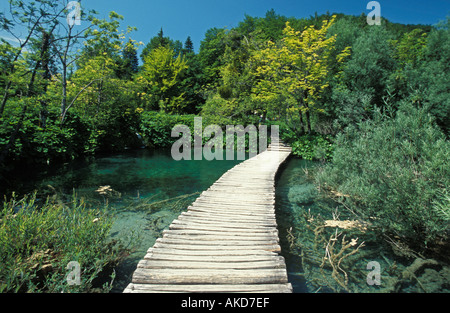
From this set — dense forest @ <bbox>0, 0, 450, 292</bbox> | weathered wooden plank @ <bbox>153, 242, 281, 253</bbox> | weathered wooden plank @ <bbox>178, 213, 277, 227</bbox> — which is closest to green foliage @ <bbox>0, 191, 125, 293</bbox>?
weathered wooden plank @ <bbox>153, 242, 281, 253</bbox>

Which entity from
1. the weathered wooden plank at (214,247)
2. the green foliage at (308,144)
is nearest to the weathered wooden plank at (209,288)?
the weathered wooden plank at (214,247)

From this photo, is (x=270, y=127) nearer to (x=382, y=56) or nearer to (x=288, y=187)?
(x=382, y=56)

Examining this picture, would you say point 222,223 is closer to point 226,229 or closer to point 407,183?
point 226,229

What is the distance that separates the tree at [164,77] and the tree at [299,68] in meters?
13.5

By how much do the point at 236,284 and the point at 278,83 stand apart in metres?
13.9

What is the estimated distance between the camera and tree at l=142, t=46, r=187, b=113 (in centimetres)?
2573

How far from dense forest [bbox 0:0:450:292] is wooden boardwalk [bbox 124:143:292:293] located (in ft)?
6.82

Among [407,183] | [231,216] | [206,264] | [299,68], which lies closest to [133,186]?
[231,216]

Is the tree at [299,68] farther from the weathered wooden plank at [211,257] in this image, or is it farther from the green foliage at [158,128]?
the weathered wooden plank at [211,257]

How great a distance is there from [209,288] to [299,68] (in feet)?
45.1

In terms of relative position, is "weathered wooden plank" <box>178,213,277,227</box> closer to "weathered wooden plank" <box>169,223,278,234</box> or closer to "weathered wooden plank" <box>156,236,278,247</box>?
"weathered wooden plank" <box>169,223,278,234</box>

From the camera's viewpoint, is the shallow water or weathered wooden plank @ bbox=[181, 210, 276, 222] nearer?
the shallow water

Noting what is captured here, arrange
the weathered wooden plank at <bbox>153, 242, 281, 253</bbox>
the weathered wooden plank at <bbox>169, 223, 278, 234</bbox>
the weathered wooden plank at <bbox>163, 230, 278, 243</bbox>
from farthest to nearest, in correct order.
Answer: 1. the weathered wooden plank at <bbox>169, 223, 278, 234</bbox>
2. the weathered wooden plank at <bbox>163, 230, 278, 243</bbox>
3. the weathered wooden plank at <bbox>153, 242, 281, 253</bbox>

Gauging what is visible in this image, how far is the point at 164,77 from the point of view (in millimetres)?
26469
